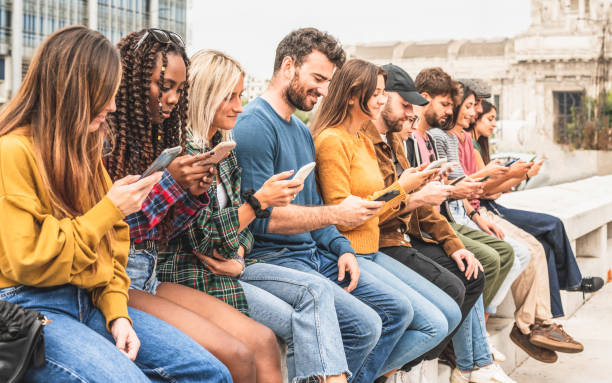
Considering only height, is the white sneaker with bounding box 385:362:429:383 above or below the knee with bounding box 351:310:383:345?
below

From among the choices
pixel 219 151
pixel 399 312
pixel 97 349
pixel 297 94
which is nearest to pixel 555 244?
pixel 399 312

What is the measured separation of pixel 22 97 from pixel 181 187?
2.05ft

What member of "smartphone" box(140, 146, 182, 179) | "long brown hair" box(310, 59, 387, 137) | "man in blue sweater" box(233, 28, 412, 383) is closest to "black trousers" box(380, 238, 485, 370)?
"man in blue sweater" box(233, 28, 412, 383)

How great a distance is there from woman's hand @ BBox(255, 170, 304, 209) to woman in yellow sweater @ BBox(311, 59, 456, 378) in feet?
2.28

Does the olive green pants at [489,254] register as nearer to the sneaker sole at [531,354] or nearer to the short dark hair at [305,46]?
the sneaker sole at [531,354]

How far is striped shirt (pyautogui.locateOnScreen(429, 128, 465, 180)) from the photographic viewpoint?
4.86 metres

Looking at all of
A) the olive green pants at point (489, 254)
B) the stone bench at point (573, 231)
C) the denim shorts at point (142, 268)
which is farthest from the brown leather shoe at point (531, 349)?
the denim shorts at point (142, 268)

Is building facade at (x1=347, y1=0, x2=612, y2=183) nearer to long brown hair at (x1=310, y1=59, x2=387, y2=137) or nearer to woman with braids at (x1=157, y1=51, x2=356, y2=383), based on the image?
long brown hair at (x1=310, y1=59, x2=387, y2=137)

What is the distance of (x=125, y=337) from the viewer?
2182 millimetres

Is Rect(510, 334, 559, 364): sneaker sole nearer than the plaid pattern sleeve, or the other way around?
the plaid pattern sleeve

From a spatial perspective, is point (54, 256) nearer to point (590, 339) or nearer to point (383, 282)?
point (383, 282)

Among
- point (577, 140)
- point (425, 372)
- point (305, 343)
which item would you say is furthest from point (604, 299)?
point (577, 140)

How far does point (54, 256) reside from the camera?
1.99 meters

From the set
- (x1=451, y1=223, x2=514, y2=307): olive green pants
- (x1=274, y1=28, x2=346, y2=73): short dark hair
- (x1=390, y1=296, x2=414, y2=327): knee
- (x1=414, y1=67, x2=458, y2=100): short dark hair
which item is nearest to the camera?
(x1=390, y1=296, x2=414, y2=327): knee
